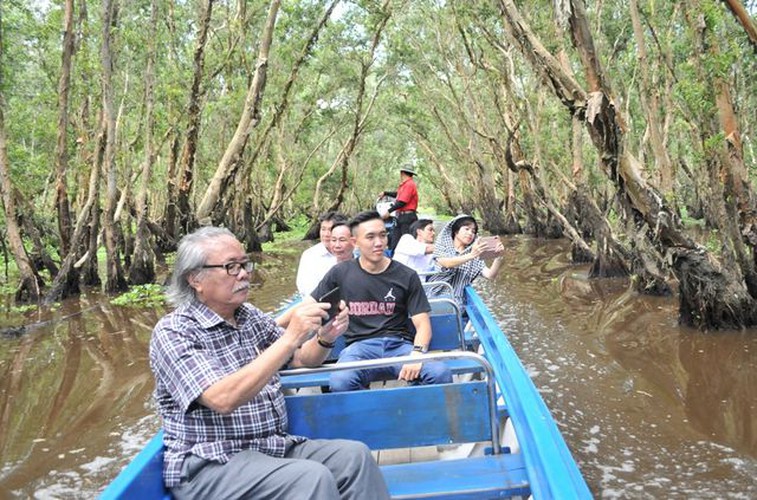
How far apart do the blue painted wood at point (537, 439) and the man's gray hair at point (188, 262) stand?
151 centimetres

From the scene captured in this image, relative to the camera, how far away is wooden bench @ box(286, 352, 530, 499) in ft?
9.64

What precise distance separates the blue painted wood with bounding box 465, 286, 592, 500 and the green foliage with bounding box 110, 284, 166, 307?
9.12 meters

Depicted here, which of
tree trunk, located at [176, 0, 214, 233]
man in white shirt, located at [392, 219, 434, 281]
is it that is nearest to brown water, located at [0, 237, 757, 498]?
man in white shirt, located at [392, 219, 434, 281]

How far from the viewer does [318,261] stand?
6051 mm

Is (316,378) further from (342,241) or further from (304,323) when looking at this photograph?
(342,241)

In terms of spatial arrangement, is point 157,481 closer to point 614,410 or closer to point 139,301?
point 614,410

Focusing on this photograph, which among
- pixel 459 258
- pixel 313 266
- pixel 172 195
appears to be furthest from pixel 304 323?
pixel 172 195

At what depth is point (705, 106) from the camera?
754 centimetres

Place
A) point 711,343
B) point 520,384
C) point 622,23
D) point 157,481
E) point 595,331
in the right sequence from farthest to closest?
point 622,23 < point 595,331 < point 711,343 < point 520,384 < point 157,481

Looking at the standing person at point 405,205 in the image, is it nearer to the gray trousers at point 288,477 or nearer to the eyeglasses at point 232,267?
the eyeglasses at point 232,267

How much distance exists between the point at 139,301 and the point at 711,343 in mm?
9477

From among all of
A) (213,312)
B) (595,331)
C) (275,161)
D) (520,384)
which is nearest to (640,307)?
(595,331)

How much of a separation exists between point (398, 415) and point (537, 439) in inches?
27.1

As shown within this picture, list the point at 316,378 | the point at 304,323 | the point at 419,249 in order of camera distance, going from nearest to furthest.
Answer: the point at 304,323 → the point at 316,378 → the point at 419,249
